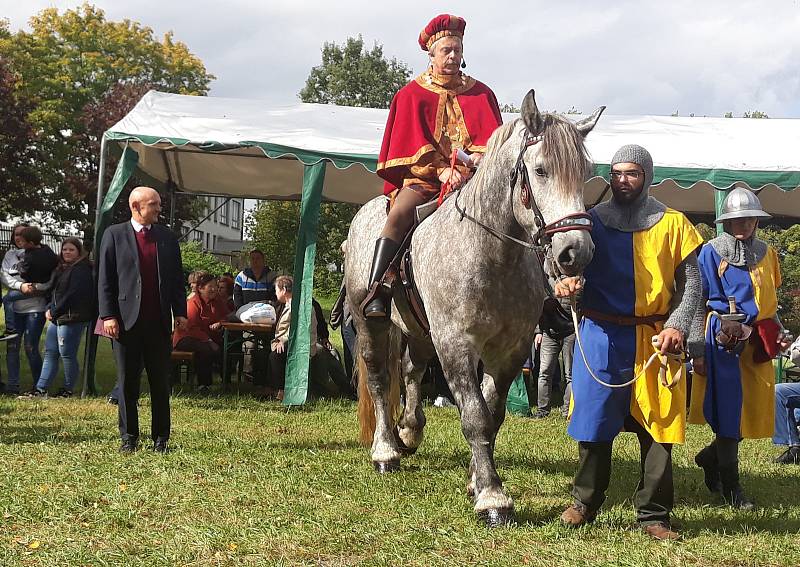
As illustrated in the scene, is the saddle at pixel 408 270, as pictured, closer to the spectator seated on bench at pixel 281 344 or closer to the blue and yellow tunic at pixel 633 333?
the blue and yellow tunic at pixel 633 333

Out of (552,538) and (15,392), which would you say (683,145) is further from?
(15,392)

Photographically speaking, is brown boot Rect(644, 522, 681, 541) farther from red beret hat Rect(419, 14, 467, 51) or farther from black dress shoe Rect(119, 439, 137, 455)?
black dress shoe Rect(119, 439, 137, 455)

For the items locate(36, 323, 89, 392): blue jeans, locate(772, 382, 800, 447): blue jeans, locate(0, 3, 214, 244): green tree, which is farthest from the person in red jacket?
locate(0, 3, 214, 244): green tree

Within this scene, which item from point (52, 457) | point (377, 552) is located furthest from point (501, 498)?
point (52, 457)

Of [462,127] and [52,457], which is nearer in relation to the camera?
[462,127]

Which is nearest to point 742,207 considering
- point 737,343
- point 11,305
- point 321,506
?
point 737,343

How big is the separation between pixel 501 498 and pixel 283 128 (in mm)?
6989

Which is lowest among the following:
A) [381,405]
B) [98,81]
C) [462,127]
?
[381,405]

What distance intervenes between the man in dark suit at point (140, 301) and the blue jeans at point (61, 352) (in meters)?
3.79

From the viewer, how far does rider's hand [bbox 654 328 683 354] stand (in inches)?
159

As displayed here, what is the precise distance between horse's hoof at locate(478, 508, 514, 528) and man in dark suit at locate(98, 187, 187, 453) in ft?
10.3

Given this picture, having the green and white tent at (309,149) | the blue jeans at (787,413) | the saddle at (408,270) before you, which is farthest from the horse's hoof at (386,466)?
the green and white tent at (309,149)

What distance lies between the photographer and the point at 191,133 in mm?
9984

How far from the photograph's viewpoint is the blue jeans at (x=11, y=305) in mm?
10391
